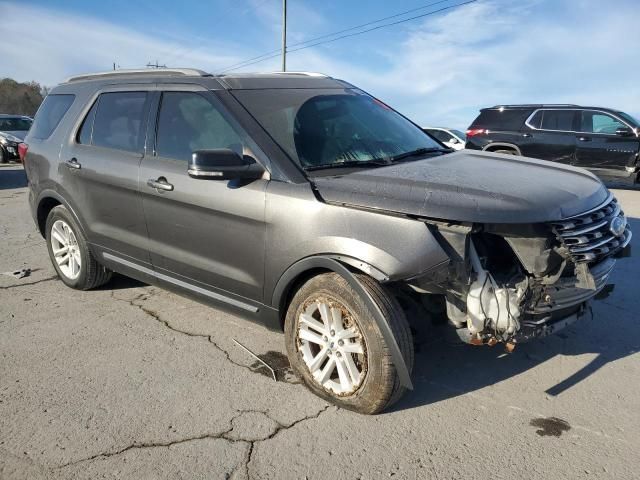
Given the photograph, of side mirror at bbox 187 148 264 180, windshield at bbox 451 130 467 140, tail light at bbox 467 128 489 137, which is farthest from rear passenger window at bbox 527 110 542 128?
side mirror at bbox 187 148 264 180

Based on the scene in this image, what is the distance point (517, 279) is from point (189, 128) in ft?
7.63

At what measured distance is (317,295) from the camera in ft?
9.62

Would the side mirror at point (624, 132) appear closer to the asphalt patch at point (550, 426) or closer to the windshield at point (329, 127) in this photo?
the windshield at point (329, 127)

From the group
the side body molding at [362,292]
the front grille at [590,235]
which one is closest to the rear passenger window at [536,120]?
the front grille at [590,235]

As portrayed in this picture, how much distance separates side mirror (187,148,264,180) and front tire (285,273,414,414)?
74cm

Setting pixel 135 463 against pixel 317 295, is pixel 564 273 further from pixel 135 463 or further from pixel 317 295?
pixel 135 463

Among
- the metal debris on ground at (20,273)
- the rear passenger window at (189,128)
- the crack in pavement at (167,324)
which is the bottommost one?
the metal debris on ground at (20,273)

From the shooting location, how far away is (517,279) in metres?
2.80

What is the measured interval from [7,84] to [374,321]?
61.0 metres

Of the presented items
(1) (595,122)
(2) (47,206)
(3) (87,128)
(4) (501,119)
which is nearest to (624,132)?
(1) (595,122)

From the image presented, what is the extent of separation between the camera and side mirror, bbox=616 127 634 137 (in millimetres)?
10906

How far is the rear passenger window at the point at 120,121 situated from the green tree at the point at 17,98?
52.7 m

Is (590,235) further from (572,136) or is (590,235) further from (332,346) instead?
(572,136)

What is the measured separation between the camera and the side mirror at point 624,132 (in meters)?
10.9
